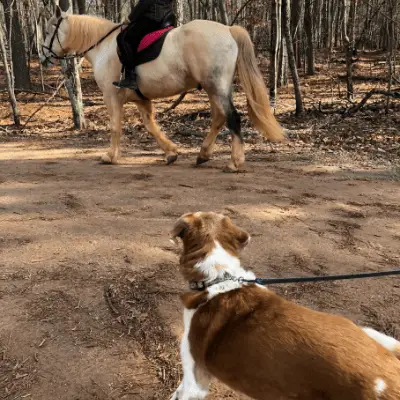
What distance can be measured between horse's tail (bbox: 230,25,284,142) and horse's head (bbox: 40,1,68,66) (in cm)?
348

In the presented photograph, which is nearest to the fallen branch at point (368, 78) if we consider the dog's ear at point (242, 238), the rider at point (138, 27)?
the rider at point (138, 27)

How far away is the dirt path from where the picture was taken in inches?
117

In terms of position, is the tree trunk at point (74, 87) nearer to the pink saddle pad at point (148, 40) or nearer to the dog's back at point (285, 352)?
the pink saddle pad at point (148, 40)

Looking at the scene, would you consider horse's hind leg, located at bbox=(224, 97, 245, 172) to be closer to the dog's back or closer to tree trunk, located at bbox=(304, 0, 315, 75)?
the dog's back

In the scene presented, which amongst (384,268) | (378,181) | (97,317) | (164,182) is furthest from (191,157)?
(97,317)

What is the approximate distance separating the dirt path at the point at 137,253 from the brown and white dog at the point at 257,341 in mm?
698

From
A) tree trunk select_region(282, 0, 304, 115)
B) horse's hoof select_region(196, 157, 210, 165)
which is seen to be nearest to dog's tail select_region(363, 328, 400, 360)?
horse's hoof select_region(196, 157, 210, 165)

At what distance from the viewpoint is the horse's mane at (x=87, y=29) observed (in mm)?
8203

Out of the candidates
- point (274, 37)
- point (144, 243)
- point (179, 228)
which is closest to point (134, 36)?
point (144, 243)

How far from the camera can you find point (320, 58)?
3234 centimetres

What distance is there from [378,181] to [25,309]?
6.23 meters

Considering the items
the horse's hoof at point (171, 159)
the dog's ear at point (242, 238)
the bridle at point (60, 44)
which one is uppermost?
the bridle at point (60, 44)

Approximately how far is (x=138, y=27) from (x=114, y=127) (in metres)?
2.01

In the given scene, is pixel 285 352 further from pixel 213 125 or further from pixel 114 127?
pixel 114 127
